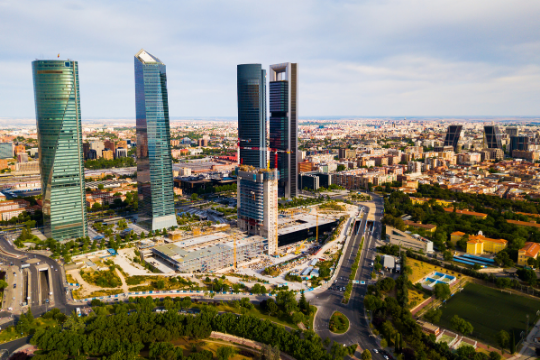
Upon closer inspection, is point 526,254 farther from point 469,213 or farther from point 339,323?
point 339,323

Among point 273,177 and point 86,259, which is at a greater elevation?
point 273,177

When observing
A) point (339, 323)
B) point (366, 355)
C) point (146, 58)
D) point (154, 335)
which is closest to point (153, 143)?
point (146, 58)

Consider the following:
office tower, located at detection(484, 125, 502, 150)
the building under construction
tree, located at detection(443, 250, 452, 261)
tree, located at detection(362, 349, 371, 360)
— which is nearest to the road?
tree, located at detection(362, 349, 371, 360)

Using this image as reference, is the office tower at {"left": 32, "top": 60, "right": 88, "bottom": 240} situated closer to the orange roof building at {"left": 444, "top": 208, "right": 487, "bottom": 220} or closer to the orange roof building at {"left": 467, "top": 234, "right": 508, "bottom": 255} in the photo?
the orange roof building at {"left": 467, "top": 234, "right": 508, "bottom": 255}

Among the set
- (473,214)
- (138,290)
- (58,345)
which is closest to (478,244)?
(473,214)

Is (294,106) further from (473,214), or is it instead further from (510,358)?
(510,358)
